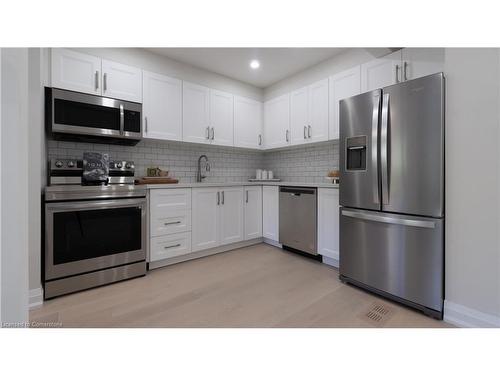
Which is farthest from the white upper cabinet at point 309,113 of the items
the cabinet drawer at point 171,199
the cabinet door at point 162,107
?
the cabinet drawer at point 171,199

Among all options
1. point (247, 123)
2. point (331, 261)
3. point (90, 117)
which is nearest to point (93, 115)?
point (90, 117)

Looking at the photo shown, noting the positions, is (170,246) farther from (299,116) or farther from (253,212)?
(299,116)

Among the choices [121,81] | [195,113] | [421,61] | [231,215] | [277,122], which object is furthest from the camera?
[277,122]

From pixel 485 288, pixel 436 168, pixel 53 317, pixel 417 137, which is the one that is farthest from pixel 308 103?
pixel 53 317

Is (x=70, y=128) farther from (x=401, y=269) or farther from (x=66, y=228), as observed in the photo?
(x=401, y=269)

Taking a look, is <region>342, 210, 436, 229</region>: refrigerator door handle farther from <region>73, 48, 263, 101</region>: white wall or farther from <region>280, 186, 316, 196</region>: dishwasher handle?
<region>73, 48, 263, 101</region>: white wall

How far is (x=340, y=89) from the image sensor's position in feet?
9.09

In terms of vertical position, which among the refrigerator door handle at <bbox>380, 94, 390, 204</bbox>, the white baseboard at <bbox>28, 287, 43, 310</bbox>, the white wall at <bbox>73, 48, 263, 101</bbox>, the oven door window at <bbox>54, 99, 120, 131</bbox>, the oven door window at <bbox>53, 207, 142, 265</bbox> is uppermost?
the white wall at <bbox>73, 48, 263, 101</bbox>

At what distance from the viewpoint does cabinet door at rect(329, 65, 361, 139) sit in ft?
8.55

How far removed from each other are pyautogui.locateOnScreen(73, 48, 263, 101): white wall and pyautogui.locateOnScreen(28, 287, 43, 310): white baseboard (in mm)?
2156

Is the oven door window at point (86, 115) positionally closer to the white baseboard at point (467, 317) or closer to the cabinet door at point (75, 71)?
the cabinet door at point (75, 71)

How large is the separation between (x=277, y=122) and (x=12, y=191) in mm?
3154

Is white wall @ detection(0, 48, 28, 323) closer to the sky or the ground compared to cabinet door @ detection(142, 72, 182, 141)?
closer to the ground

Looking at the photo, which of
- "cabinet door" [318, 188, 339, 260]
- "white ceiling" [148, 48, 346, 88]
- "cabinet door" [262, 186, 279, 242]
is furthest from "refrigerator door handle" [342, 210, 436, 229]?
"white ceiling" [148, 48, 346, 88]
